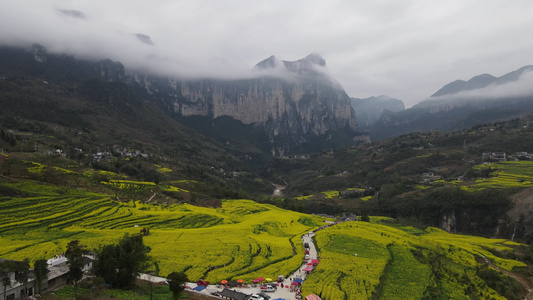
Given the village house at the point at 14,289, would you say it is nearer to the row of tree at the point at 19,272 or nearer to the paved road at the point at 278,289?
the row of tree at the point at 19,272

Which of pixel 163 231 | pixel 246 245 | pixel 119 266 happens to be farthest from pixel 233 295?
pixel 163 231

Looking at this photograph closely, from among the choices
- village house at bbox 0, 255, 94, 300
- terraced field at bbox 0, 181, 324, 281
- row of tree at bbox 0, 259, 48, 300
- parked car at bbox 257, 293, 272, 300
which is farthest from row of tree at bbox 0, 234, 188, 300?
parked car at bbox 257, 293, 272, 300

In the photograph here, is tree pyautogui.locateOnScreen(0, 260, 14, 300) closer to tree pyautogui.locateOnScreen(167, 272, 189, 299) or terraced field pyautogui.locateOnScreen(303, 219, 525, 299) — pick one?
tree pyautogui.locateOnScreen(167, 272, 189, 299)

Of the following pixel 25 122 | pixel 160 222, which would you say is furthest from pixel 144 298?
pixel 25 122

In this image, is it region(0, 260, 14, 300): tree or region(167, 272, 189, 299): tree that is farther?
region(167, 272, 189, 299): tree

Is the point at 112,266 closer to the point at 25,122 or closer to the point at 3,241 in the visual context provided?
the point at 3,241

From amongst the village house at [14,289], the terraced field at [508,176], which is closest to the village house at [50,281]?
the village house at [14,289]

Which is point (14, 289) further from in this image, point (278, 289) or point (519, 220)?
point (519, 220)

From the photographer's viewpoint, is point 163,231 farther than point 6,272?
Yes
